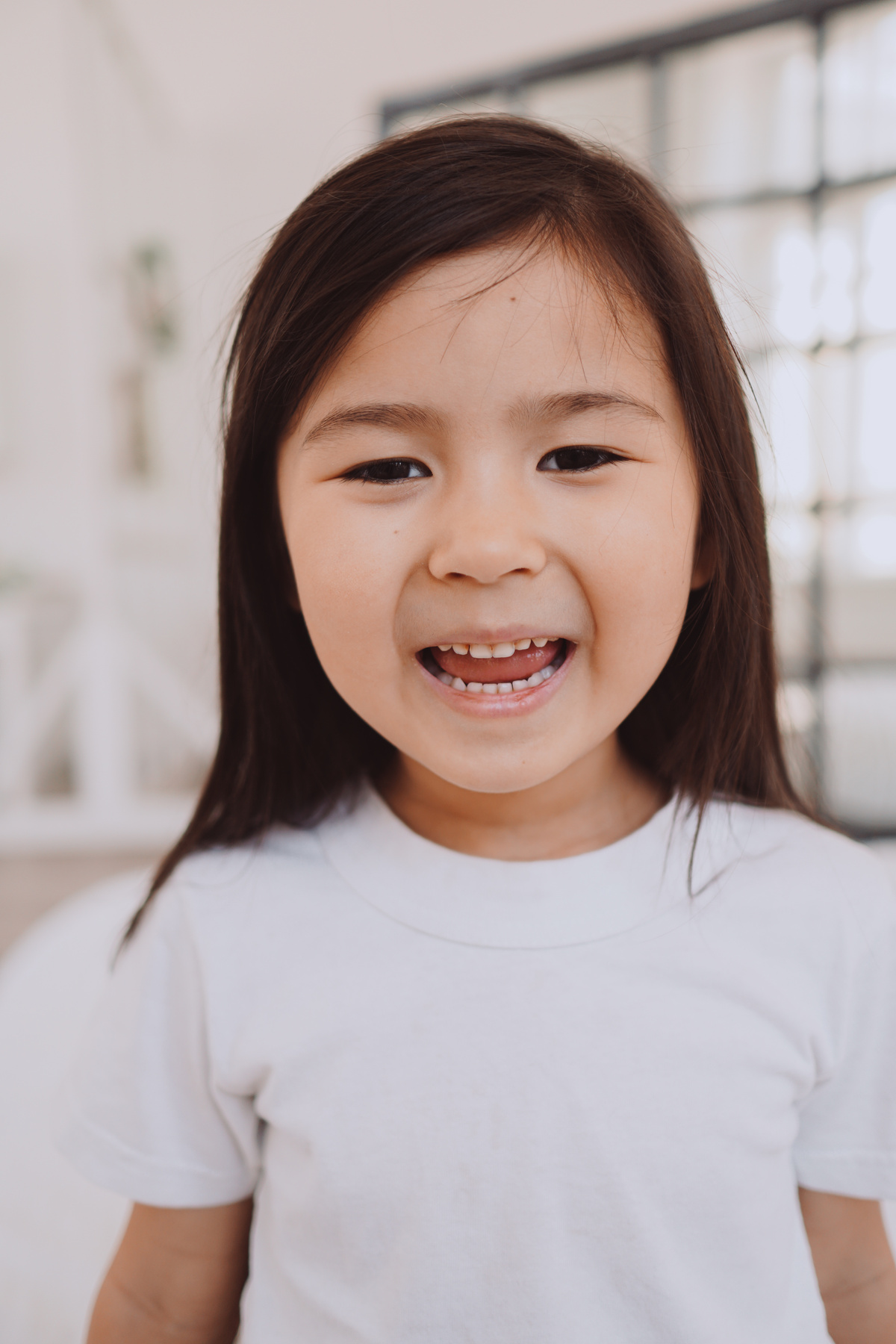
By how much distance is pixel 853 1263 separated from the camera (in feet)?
2.08

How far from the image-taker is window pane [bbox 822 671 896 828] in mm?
2480

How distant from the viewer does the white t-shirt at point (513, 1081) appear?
1.78 feet

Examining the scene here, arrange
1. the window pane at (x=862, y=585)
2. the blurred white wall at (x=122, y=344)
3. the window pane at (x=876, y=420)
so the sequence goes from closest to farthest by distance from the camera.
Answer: the window pane at (x=876, y=420)
the window pane at (x=862, y=585)
the blurred white wall at (x=122, y=344)

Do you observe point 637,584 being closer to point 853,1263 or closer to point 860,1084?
point 860,1084

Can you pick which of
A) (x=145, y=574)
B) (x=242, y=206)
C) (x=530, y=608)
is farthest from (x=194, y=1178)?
(x=242, y=206)

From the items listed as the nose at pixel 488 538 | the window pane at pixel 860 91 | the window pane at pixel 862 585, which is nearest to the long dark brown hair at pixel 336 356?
the nose at pixel 488 538

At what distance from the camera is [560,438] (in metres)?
0.50

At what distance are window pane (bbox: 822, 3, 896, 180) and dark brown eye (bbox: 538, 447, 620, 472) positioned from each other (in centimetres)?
256

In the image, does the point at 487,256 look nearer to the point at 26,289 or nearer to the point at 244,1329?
the point at 244,1329

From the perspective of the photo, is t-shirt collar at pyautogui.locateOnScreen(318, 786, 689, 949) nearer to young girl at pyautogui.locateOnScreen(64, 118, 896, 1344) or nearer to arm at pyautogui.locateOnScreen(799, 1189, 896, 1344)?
young girl at pyautogui.locateOnScreen(64, 118, 896, 1344)

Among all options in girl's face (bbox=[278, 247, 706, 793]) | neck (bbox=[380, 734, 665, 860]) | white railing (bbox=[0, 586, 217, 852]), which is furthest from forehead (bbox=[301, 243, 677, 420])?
white railing (bbox=[0, 586, 217, 852])

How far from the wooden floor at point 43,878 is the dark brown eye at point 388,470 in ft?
7.09

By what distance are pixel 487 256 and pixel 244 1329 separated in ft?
2.22

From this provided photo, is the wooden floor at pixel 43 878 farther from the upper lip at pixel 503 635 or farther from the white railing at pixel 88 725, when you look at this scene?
the upper lip at pixel 503 635
